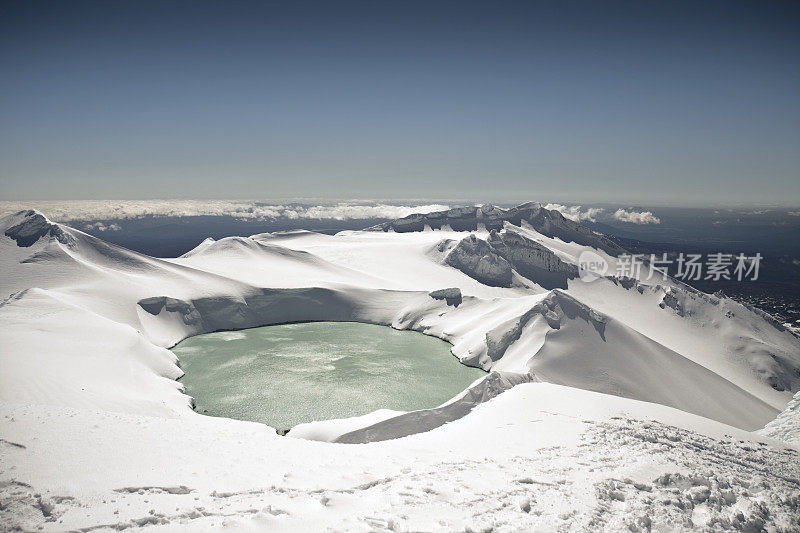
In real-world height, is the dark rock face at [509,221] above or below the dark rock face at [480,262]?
above

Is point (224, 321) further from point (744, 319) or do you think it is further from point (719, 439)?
point (744, 319)

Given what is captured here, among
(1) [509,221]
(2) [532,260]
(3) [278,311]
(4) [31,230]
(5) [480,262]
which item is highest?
(4) [31,230]

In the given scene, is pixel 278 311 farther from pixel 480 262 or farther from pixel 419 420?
pixel 419 420

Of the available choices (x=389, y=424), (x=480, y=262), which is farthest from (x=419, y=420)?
(x=480, y=262)

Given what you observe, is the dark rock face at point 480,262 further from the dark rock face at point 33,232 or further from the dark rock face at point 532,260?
the dark rock face at point 33,232

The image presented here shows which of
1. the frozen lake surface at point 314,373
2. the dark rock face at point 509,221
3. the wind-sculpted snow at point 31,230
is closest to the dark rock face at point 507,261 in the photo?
the dark rock face at point 509,221

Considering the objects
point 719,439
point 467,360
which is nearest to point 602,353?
point 467,360
